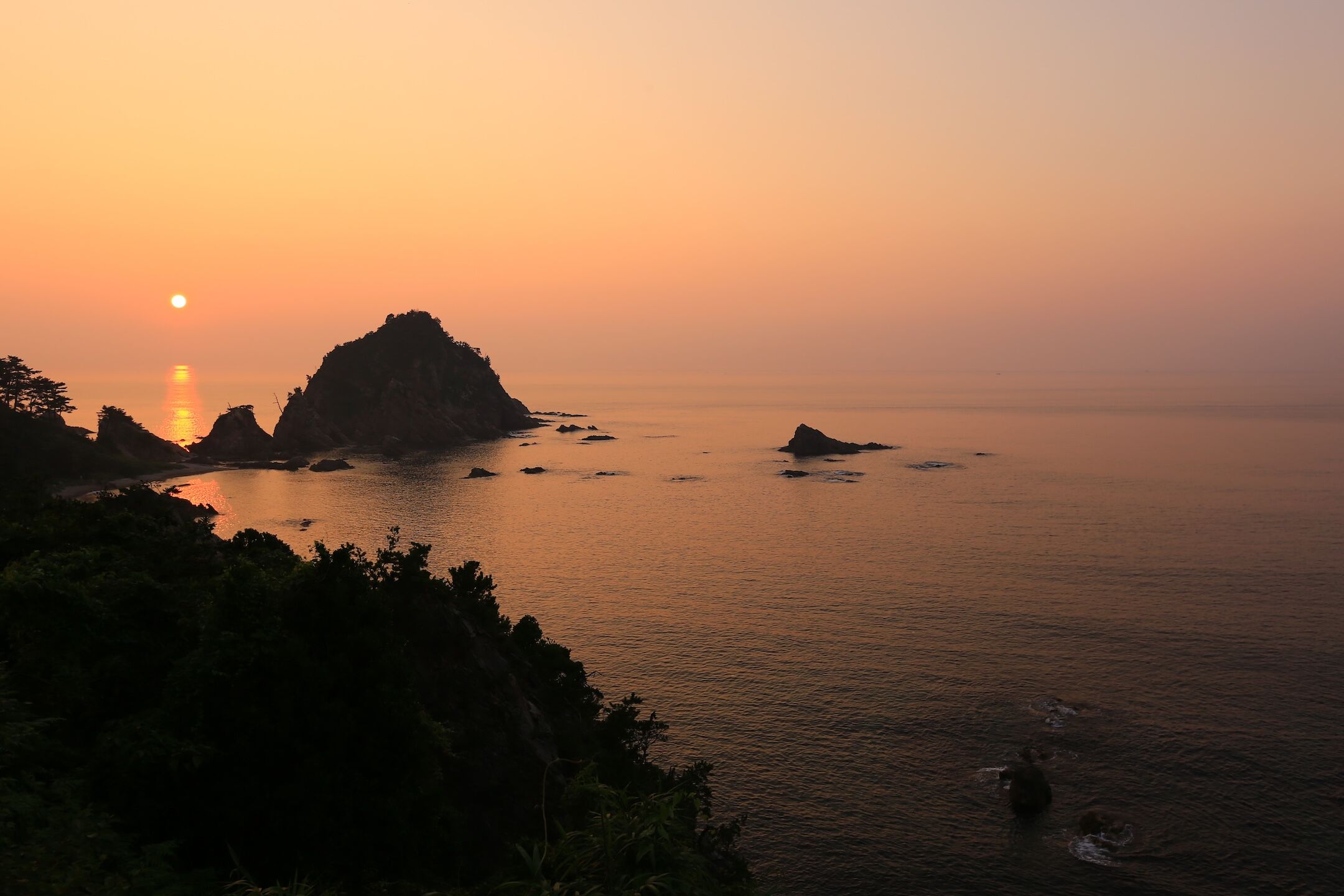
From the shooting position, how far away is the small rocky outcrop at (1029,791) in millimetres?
46125

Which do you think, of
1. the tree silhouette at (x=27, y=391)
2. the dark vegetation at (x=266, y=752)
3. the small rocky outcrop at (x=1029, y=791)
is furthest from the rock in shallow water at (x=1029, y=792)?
the tree silhouette at (x=27, y=391)

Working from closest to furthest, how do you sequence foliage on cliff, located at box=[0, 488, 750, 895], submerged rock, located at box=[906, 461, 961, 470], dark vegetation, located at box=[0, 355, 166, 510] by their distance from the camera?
1. foliage on cliff, located at box=[0, 488, 750, 895]
2. dark vegetation, located at box=[0, 355, 166, 510]
3. submerged rock, located at box=[906, 461, 961, 470]

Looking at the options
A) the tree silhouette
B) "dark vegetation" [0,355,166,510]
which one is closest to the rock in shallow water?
"dark vegetation" [0,355,166,510]

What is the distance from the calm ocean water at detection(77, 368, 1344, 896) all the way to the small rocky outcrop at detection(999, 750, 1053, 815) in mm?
770

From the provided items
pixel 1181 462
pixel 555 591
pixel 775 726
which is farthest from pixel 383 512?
pixel 1181 462

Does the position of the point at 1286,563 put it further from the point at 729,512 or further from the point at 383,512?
the point at 383,512

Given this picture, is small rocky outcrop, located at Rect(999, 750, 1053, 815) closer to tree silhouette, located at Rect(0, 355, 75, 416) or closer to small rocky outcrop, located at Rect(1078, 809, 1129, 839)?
small rocky outcrop, located at Rect(1078, 809, 1129, 839)

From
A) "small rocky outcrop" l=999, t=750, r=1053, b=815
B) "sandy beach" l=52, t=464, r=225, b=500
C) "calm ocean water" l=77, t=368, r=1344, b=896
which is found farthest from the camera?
"sandy beach" l=52, t=464, r=225, b=500

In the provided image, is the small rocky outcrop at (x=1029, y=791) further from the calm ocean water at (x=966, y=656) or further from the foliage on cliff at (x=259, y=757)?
the foliage on cliff at (x=259, y=757)

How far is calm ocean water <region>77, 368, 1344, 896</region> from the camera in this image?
144ft

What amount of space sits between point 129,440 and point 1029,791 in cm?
19417

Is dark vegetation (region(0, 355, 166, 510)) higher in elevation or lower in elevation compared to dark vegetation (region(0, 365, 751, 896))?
higher

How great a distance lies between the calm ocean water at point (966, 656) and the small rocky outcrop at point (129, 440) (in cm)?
4629

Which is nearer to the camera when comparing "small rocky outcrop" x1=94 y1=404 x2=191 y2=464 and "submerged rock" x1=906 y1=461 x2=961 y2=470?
"small rocky outcrop" x1=94 y1=404 x2=191 y2=464
